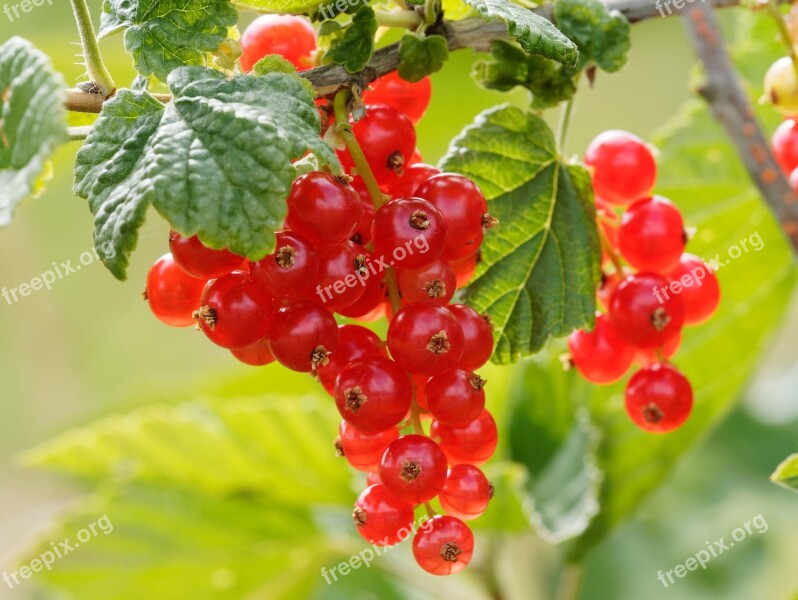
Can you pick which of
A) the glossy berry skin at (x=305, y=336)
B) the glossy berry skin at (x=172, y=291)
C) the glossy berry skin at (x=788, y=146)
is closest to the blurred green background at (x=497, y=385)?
the glossy berry skin at (x=172, y=291)

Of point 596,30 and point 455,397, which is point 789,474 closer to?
point 455,397

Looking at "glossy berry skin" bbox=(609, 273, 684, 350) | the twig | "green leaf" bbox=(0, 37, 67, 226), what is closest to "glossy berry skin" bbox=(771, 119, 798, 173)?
the twig

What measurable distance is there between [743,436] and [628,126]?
1.53 meters

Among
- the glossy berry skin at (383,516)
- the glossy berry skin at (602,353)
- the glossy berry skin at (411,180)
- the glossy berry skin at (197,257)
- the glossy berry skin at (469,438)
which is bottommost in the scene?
the glossy berry skin at (602,353)

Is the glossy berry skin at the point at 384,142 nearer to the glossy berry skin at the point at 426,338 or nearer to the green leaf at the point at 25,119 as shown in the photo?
the glossy berry skin at the point at 426,338

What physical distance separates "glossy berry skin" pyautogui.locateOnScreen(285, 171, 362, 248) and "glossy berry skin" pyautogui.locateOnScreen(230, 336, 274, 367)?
0.33 feet

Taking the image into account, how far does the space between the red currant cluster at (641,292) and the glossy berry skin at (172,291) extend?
37 centimetres

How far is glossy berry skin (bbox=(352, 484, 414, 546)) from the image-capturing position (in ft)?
2.20

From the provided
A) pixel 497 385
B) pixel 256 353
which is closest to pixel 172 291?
pixel 256 353

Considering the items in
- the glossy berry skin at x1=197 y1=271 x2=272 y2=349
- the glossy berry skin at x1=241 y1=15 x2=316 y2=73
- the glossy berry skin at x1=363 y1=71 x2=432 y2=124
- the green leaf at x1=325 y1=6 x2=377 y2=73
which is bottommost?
the glossy berry skin at x1=197 y1=271 x2=272 y2=349

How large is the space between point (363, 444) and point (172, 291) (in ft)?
0.58

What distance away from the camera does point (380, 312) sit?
738 millimetres

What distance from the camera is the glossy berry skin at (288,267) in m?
0.61

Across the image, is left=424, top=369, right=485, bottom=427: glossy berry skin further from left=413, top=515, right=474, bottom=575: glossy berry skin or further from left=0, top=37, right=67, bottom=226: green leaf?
left=0, top=37, right=67, bottom=226: green leaf
